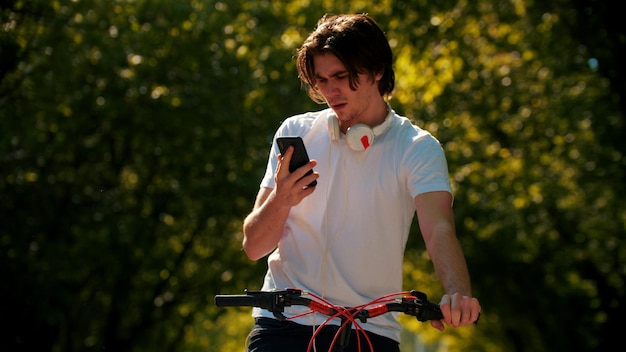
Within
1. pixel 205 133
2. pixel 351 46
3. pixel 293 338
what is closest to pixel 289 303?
pixel 293 338

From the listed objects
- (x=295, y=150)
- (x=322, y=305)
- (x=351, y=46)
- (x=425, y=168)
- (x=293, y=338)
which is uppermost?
A: (x=351, y=46)

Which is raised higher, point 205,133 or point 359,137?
point 359,137

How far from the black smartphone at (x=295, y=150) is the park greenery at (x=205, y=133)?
6324 mm

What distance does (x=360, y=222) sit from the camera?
4.12 m

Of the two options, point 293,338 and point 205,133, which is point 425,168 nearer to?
point 293,338

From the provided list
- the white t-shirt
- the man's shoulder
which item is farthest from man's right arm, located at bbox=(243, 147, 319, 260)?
A: the man's shoulder

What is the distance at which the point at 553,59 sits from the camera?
15773 millimetres

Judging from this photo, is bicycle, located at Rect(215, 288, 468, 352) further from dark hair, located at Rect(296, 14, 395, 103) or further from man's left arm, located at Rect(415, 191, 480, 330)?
dark hair, located at Rect(296, 14, 395, 103)

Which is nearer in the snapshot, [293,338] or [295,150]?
[295,150]

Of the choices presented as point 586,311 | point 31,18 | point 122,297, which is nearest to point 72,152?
point 122,297

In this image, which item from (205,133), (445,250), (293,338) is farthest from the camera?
(205,133)

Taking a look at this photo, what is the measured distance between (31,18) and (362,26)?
6162 millimetres

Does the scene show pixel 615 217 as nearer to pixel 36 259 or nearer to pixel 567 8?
pixel 567 8

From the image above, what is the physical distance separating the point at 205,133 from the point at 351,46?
417 inches
